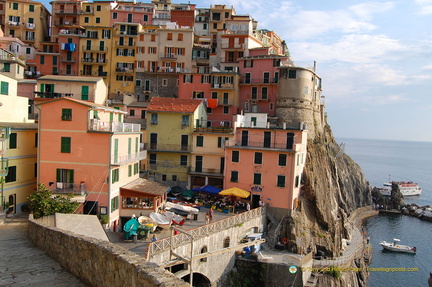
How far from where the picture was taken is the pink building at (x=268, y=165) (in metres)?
37.3

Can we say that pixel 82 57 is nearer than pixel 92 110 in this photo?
No

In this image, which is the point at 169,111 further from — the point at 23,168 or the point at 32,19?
the point at 32,19

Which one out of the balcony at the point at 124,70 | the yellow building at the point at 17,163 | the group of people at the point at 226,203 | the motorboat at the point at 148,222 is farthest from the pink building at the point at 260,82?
the yellow building at the point at 17,163

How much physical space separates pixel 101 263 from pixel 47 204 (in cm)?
1638

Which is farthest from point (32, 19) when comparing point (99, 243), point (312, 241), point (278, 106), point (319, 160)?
point (99, 243)

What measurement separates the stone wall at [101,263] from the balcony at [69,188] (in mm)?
13462

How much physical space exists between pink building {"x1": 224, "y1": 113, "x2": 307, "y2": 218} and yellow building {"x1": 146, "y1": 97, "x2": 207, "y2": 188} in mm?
6719

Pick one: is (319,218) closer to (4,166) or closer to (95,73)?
(4,166)

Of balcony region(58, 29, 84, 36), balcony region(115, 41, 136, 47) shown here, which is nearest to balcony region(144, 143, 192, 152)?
balcony region(115, 41, 136, 47)

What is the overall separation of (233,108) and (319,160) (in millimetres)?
14671

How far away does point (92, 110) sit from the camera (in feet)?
96.1

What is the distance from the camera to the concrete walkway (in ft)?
38.2

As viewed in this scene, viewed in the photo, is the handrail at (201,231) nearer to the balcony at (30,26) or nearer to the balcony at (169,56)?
the balcony at (169,56)

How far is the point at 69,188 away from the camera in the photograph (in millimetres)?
28453
